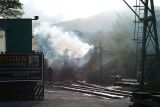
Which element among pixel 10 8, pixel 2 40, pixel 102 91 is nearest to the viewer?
pixel 2 40

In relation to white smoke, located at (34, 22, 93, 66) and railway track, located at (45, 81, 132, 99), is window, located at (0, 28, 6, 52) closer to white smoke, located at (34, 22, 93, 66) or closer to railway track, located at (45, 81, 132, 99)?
railway track, located at (45, 81, 132, 99)

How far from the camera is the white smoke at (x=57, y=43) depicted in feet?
173

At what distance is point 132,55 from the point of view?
44562 mm

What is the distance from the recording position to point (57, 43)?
56.9 metres

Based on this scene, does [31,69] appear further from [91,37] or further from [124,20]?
[91,37]

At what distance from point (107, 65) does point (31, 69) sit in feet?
84.7

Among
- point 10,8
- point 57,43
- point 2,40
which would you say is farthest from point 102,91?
point 57,43

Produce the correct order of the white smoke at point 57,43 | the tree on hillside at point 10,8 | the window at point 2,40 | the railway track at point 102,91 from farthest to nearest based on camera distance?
the white smoke at point 57,43 < the tree on hillside at point 10,8 < the railway track at point 102,91 < the window at point 2,40

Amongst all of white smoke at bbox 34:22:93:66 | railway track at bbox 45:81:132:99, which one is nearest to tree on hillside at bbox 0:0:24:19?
railway track at bbox 45:81:132:99

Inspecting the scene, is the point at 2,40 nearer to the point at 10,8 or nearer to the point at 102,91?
the point at 102,91

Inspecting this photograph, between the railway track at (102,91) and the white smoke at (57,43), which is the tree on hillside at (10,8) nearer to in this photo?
the railway track at (102,91)

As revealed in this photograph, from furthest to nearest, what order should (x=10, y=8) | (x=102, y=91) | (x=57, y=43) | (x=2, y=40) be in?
(x=57, y=43) → (x=10, y=8) → (x=102, y=91) → (x=2, y=40)

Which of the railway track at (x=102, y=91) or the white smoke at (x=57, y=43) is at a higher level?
the white smoke at (x=57, y=43)

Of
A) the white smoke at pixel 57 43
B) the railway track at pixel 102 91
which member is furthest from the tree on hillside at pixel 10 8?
the white smoke at pixel 57 43
